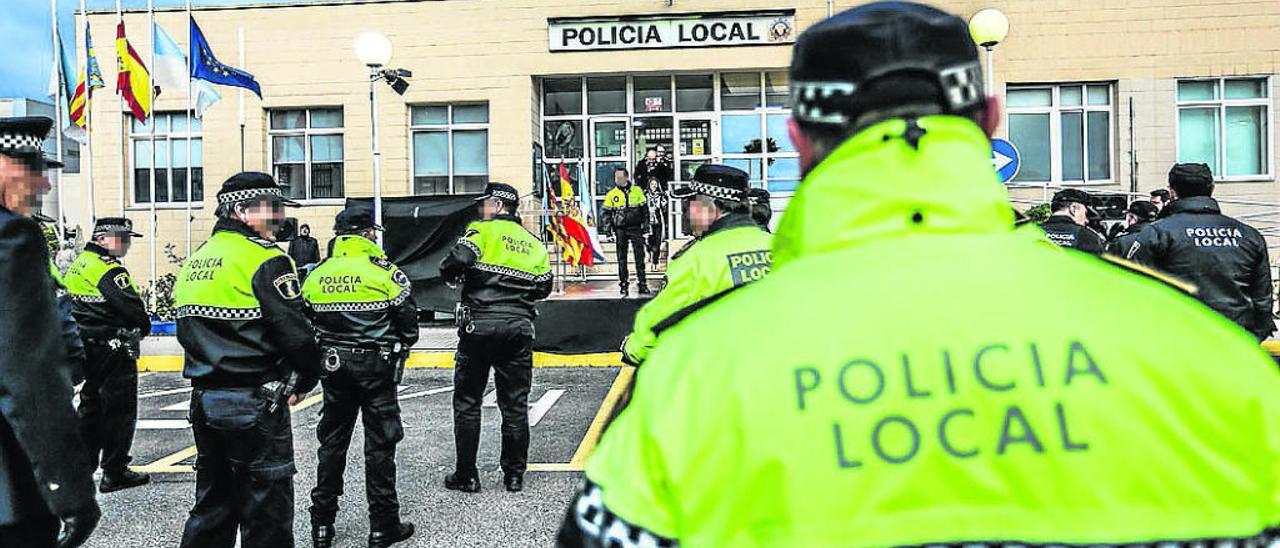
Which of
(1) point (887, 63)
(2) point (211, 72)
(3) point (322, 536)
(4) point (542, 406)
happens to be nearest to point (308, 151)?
(2) point (211, 72)

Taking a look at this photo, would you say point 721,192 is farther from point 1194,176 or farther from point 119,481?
point 119,481

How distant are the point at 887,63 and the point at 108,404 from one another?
24.0ft

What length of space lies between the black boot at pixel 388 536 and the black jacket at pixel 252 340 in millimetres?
1343

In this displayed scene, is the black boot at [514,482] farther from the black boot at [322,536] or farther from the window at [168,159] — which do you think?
the window at [168,159]

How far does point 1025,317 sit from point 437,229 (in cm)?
1512

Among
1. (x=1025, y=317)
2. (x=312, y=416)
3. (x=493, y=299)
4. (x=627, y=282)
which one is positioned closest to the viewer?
(x=1025, y=317)

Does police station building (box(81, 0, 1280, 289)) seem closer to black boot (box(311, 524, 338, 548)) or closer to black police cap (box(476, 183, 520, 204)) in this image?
black police cap (box(476, 183, 520, 204))

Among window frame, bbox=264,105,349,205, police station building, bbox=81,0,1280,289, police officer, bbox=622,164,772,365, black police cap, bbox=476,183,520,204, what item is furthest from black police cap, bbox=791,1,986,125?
window frame, bbox=264,105,349,205

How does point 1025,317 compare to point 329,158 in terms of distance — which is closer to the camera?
point 1025,317

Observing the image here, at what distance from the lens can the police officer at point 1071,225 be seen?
6.57 meters

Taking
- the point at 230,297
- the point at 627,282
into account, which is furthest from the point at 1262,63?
the point at 230,297

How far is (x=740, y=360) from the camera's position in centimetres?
117

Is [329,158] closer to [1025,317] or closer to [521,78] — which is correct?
[521,78]

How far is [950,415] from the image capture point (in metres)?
1.13
